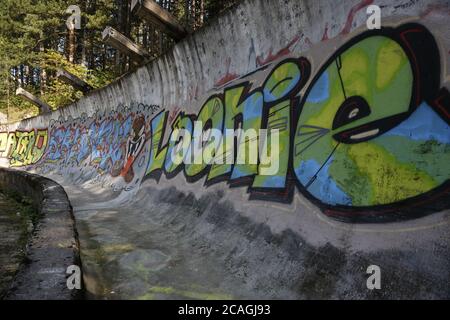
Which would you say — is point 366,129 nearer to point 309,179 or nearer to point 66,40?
point 309,179

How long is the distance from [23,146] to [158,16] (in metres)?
19.9

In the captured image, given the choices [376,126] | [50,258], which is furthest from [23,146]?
[376,126]

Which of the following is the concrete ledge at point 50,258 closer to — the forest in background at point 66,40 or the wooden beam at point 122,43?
the wooden beam at point 122,43

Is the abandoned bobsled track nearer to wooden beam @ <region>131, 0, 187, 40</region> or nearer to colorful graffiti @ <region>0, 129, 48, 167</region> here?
wooden beam @ <region>131, 0, 187, 40</region>

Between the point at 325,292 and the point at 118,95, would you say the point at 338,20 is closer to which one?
the point at 325,292

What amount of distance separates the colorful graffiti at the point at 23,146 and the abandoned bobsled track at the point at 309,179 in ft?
52.2

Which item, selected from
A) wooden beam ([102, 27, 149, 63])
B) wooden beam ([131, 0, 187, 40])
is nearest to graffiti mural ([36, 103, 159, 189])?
wooden beam ([102, 27, 149, 63])

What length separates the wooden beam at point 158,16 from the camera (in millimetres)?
7802

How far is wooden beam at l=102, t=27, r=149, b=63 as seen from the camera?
395 inches

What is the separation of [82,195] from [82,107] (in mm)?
7814

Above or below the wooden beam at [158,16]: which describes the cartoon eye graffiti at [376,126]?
below

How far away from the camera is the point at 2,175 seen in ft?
45.0

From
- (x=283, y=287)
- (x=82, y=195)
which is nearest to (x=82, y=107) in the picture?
(x=82, y=195)

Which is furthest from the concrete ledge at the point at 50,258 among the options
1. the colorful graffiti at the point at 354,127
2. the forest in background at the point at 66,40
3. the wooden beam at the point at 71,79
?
the forest in background at the point at 66,40
